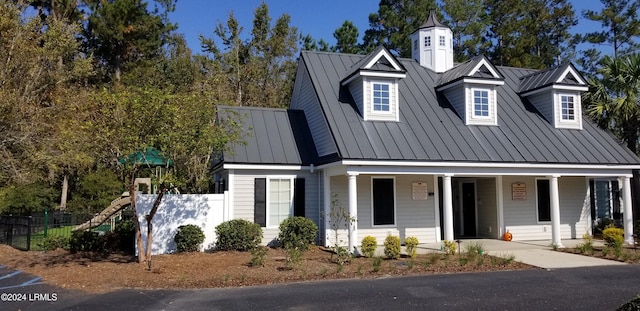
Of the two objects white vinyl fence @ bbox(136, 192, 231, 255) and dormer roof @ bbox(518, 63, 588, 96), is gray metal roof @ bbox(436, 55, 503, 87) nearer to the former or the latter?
dormer roof @ bbox(518, 63, 588, 96)

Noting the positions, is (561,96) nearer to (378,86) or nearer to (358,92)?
(378,86)

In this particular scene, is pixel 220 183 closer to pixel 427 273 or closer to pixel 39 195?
pixel 427 273

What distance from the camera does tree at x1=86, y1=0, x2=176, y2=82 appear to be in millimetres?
30406

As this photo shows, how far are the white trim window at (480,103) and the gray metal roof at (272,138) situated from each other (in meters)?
6.03

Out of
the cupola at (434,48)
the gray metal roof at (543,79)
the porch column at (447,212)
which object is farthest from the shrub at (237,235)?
the gray metal roof at (543,79)

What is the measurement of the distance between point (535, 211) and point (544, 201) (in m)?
0.57

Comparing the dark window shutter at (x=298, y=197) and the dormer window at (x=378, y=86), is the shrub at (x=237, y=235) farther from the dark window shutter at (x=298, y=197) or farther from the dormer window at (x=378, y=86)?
the dormer window at (x=378, y=86)

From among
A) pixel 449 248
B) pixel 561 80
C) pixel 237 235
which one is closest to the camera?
pixel 449 248

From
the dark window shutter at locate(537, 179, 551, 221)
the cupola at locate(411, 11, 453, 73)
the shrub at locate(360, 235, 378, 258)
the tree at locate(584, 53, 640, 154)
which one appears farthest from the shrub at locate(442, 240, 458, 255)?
the tree at locate(584, 53, 640, 154)

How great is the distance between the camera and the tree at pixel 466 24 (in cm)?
3575

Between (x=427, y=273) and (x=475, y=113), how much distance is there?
794cm

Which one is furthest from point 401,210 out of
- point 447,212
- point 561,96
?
point 561,96

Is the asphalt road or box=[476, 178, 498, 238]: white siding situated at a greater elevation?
box=[476, 178, 498, 238]: white siding

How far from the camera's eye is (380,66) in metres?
16.0
